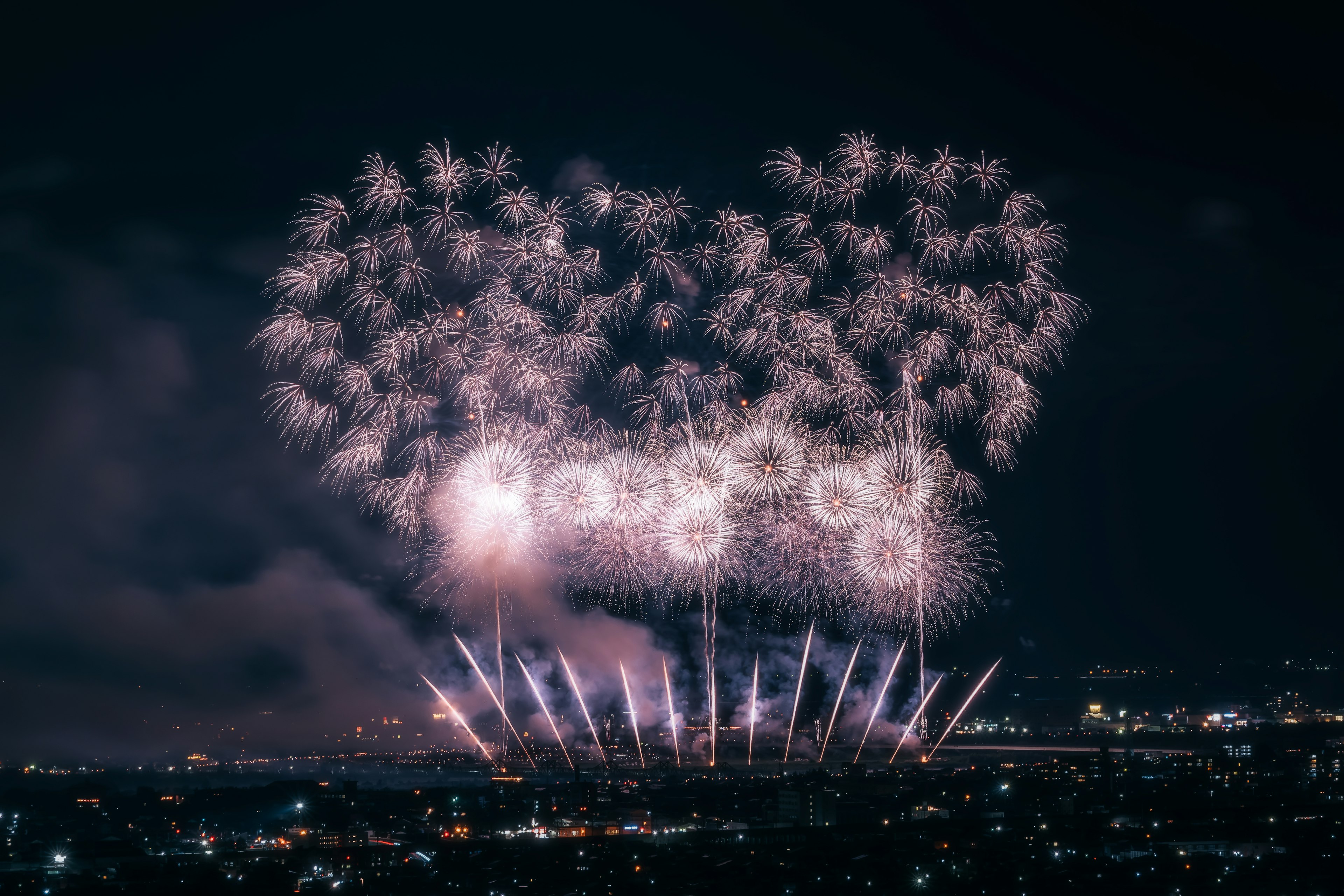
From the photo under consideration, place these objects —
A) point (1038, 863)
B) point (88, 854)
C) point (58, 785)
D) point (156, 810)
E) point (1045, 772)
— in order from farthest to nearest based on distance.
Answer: point (58, 785)
point (1045, 772)
point (156, 810)
point (88, 854)
point (1038, 863)

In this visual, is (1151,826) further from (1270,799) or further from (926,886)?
(926,886)

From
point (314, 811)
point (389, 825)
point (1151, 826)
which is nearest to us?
point (1151, 826)

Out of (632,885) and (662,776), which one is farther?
(662,776)

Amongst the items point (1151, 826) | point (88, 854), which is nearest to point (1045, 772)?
point (1151, 826)

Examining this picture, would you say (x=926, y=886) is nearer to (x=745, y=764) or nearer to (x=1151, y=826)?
(x=1151, y=826)

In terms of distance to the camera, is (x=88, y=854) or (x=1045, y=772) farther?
(x=1045, y=772)

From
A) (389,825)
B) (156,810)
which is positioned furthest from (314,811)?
(156,810)

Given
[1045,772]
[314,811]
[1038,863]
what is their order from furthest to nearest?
1. [1045,772]
2. [314,811]
3. [1038,863]

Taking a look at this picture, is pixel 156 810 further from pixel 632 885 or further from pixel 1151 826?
pixel 1151 826

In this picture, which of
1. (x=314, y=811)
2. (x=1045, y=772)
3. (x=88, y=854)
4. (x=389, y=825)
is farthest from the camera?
(x=1045, y=772)
